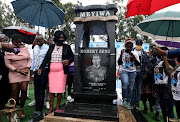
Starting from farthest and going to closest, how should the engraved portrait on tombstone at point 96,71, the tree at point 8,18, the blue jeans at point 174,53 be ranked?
the tree at point 8,18 < the engraved portrait on tombstone at point 96,71 < the blue jeans at point 174,53

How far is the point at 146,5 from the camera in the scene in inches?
112

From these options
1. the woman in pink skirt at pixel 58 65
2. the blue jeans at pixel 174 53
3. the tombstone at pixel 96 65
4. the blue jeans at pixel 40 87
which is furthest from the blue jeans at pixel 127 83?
the blue jeans at pixel 40 87

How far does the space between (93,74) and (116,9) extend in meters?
1.72

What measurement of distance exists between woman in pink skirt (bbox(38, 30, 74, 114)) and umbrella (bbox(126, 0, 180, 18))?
1.81 meters

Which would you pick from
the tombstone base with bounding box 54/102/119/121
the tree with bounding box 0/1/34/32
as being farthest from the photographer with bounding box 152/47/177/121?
the tree with bounding box 0/1/34/32

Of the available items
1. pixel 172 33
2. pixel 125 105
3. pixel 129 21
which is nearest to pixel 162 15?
pixel 172 33

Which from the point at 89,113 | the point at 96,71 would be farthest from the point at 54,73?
the point at 89,113

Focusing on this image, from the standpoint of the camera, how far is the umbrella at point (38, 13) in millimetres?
4398

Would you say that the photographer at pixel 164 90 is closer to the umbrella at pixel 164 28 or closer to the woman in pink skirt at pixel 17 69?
the umbrella at pixel 164 28

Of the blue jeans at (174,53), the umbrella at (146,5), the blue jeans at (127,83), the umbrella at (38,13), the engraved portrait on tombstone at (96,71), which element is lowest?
the blue jeans at (127,83)

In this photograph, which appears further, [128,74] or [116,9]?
[128,74]

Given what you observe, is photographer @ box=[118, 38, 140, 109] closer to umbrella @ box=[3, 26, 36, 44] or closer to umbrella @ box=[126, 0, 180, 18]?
umbrella @ box=[126, 0, 180, 18]

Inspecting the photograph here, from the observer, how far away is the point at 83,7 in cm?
371

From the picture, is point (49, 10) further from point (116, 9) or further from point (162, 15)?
point (162, 15)
